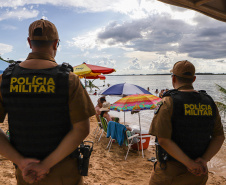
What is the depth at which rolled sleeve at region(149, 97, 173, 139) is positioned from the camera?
182 cm

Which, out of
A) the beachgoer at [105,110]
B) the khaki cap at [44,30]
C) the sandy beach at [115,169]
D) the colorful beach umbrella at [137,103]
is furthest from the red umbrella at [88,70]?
the khaki cap at [44,30]

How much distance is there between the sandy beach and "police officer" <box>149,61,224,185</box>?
2.67 metres

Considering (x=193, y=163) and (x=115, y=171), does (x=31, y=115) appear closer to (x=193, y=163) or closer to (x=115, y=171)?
(x=193, y=163)

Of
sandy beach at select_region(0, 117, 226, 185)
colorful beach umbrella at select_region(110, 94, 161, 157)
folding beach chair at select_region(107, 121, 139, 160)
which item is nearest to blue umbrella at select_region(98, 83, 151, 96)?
colorful beach umbrella at select_region(110, 94, 161, 157)

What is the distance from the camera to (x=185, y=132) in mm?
1872

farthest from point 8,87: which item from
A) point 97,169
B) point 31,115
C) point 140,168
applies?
point 140,168

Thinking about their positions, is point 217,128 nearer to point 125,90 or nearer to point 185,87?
point 185,87

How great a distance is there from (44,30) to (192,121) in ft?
5.23

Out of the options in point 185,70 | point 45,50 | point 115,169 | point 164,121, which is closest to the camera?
point 45,50

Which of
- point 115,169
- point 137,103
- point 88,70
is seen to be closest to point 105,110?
point 137,103

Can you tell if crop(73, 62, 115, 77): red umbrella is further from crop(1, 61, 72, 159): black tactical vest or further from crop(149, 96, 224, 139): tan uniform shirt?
crop(1, 61, 72, 159): black tactical vest

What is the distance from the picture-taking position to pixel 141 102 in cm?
536

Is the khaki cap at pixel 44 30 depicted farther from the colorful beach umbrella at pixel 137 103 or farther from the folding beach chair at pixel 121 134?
the folding beach chair at pixel 121 134

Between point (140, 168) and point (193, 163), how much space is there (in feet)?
11.7
